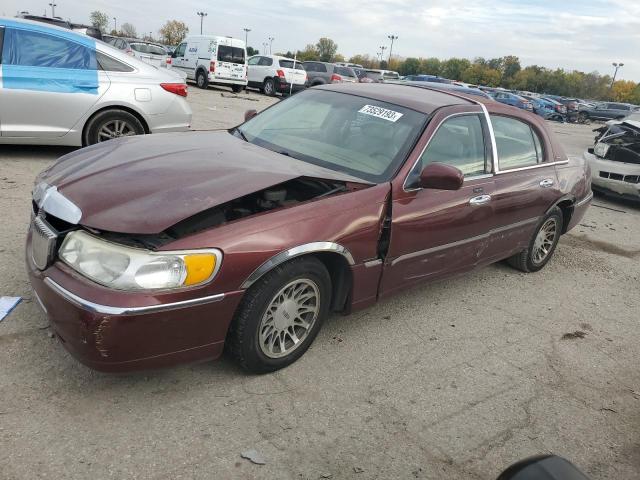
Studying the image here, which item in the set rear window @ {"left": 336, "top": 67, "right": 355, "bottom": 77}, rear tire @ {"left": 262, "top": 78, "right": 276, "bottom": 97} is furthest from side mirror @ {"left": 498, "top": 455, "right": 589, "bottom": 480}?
rear window @ {"left": 336, "top": 67, "right": 355, "bottom": 77}

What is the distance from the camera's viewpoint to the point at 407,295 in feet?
14.2

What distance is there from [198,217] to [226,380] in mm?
924

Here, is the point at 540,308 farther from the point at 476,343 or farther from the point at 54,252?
the point at 54,252

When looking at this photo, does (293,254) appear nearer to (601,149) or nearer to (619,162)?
(619,162)

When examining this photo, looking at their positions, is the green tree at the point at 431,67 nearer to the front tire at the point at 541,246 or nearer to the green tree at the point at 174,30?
the green tree at the point at 174,30

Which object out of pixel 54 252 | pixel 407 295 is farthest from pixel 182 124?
pixel 54 252

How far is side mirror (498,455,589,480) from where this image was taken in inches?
55.7

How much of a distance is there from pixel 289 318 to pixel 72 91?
4.83 m

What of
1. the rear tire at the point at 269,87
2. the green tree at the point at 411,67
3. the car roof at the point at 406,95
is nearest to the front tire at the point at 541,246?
the car roof at the point at 406,95

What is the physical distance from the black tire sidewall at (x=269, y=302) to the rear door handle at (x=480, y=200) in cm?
140

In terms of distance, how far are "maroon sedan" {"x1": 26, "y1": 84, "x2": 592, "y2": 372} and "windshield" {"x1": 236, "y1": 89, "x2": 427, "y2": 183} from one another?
0.04 ft

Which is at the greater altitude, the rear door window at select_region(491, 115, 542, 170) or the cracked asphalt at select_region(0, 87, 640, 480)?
the rear door window at select_region(491, 115, 542, 170)

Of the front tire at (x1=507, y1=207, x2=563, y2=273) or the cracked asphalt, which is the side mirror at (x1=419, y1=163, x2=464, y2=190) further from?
the front tire at (x1=507, y1=207, x2=563, y2=273)

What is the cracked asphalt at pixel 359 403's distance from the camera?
2385 millimetres
